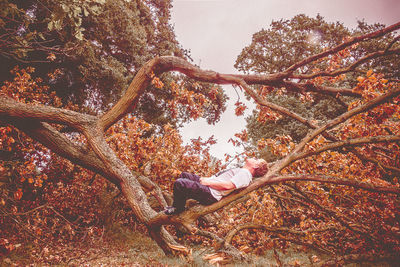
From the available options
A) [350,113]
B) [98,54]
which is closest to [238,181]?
[350,113]

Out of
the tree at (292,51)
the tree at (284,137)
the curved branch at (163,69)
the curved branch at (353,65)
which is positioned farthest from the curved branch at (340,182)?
the tree at (292,51)

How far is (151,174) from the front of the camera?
10.2 m

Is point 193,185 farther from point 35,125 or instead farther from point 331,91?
point 35,125

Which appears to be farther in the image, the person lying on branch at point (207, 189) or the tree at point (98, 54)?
the tree at point (98, 54)

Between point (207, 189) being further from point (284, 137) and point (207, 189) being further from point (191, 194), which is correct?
point (284, 137)

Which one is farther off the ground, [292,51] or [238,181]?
[292,51]

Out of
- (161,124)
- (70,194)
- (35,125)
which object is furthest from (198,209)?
(161,124)

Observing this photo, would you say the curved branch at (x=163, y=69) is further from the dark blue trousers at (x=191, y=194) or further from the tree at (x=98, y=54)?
the tree at (x=98, y=54)

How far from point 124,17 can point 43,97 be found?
530 cm

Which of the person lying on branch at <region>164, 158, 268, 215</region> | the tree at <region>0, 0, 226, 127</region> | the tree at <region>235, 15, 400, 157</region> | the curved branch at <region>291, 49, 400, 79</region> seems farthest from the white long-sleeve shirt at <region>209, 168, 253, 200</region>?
the tree at <region>235, 15, 400, 157</region>

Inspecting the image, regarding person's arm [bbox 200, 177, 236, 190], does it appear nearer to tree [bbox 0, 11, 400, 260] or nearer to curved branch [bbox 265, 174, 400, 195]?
tree [bbox 0, 11, 400, 260]

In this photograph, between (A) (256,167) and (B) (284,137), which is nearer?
(A) (256,167)

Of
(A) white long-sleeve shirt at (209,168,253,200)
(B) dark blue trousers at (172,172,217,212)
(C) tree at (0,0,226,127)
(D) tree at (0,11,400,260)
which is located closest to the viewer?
(A) white long-sleeve shirt at (209,168,253,200)

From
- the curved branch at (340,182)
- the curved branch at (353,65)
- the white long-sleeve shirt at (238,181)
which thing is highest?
the curved branch at (353,65)
